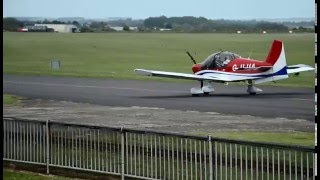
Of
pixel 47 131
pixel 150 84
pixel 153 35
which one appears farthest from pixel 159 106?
pixel 47 131

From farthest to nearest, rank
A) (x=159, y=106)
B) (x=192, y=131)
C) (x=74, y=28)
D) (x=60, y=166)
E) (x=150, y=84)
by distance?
(x=150, y=84)
(x=74, y=28)
(x=159, y=106)
(x=192, y=131)
(x=60, y=166)

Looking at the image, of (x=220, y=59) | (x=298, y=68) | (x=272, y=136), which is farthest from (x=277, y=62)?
(x=272, y=136)

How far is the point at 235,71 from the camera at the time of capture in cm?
3603

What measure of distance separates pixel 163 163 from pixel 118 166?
40.0 inches

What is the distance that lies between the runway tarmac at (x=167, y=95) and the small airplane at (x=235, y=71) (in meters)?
0.58

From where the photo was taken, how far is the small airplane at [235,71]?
34.8m

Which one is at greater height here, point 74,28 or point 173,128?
point 74,28

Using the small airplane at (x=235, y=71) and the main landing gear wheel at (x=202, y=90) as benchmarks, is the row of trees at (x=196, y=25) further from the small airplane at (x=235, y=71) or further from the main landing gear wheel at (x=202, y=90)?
the main landing gear wheel at (x=202, y=90)

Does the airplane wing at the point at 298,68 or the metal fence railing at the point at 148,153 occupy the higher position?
the metal fence railing at the point at 148,153

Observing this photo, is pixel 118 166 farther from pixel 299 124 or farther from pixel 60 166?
pixel 299 124

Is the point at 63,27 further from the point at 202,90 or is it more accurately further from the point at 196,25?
the point at 202,90

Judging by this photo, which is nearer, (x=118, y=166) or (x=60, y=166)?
(x=118, y=166)

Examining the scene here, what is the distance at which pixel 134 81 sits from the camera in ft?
140

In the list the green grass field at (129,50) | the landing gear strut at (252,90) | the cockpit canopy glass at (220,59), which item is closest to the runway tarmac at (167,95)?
the landing gear strut at (252,90)
